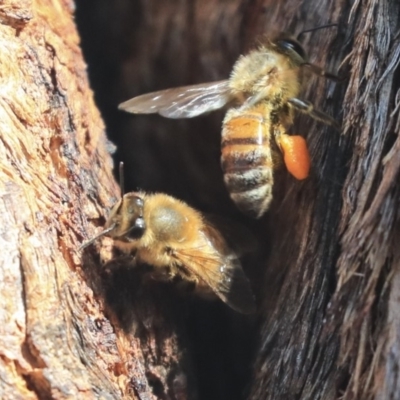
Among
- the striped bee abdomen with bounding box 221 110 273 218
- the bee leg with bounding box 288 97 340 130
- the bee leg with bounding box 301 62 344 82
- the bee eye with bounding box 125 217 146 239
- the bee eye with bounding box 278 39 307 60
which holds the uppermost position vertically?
the bee eye with bounding box 278 39 307 60

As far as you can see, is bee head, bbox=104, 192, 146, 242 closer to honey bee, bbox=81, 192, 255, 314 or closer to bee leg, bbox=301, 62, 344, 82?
honey bee, bbox=81, 192, 255, 314

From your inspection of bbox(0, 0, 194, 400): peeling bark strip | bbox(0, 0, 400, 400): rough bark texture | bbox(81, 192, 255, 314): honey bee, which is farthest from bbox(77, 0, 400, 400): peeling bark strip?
bbox(0, 0, 194, 400): peeling bark strip

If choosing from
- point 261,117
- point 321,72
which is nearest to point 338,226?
point 321,72

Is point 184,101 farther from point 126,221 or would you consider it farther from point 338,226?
point 338,226

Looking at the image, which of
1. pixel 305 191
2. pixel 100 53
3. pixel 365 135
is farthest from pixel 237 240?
pixel 100 53

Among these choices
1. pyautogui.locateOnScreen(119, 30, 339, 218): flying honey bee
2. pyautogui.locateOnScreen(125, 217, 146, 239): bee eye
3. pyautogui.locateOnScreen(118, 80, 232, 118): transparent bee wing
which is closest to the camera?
pyautogui.locateOnScreen(125, 217, 146, 239): bee eye

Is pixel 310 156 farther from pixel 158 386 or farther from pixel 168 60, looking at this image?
pixel 168 60
